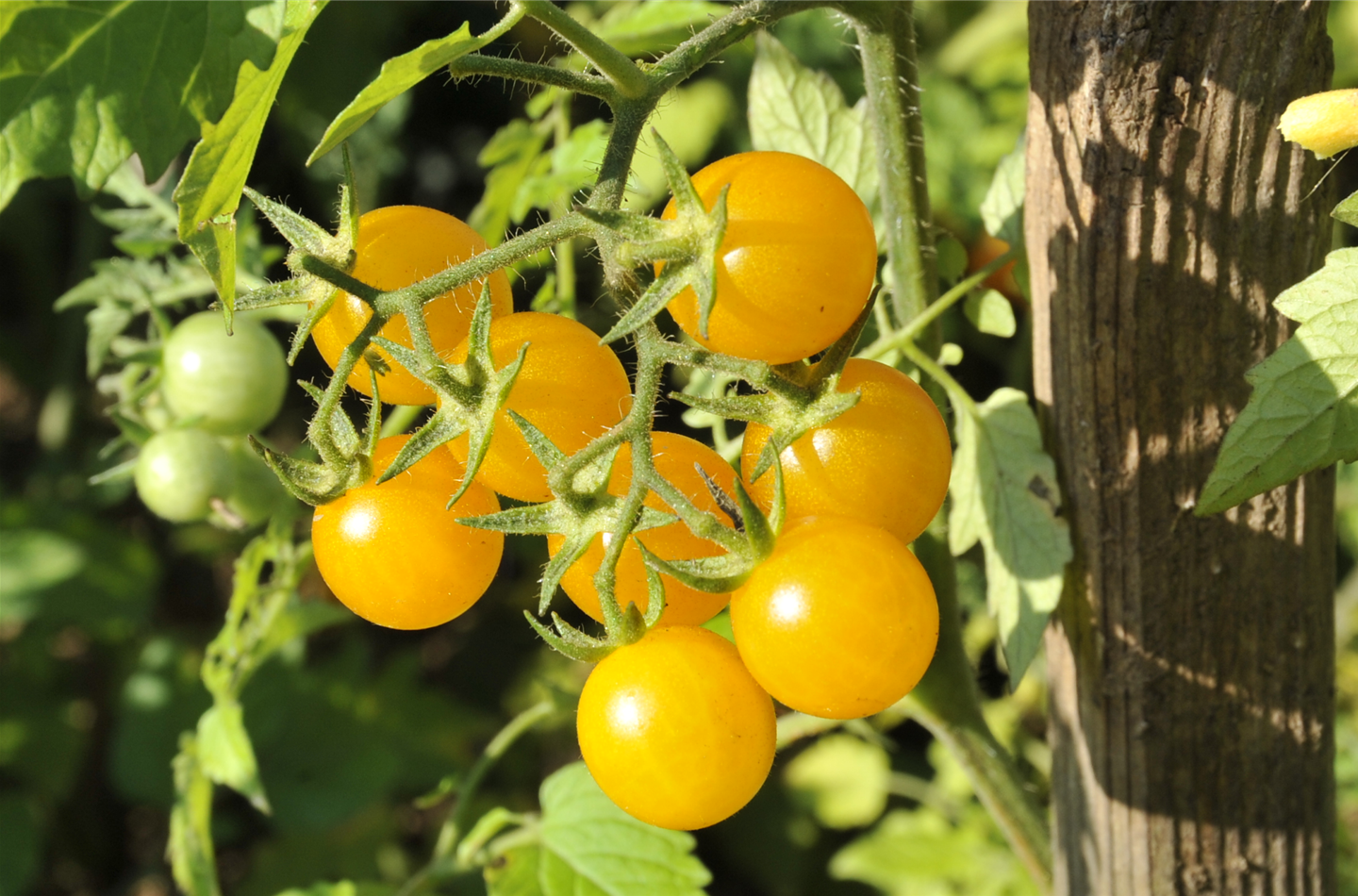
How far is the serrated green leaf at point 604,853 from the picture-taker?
37.7 inches

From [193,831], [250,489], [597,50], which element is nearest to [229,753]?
[193,831]

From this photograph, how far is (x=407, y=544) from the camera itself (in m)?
0.58

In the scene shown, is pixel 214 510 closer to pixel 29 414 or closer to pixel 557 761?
pixel 557 761

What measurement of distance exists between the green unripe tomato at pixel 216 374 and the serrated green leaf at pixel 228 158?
1.37 feet

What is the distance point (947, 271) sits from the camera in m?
0.85

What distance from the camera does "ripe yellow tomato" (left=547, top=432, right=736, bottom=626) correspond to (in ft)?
1.84

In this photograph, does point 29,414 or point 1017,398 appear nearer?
point 1017,398

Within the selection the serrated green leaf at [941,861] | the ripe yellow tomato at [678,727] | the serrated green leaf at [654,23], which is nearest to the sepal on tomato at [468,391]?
the ripe yellow tomato at [678,727]

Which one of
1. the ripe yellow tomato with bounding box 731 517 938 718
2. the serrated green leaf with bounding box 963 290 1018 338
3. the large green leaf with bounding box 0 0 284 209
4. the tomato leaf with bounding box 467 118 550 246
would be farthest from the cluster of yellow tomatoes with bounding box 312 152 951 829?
the tomato leaf with bounding box 467 118 550 246

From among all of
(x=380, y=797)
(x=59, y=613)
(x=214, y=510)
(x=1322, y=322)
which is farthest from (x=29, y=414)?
(x=1322, y=322)

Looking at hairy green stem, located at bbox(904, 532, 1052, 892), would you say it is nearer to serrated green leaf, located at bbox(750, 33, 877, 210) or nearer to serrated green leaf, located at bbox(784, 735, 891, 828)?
serrated green leaf, located at bbox(750, 33, 877, 210)

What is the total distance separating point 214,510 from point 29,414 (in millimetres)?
1623

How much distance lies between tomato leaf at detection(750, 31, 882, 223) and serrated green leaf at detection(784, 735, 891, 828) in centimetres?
122

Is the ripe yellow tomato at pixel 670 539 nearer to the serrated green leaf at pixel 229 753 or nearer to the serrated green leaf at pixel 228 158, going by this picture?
the serrated green leaf at pixel 228 158
